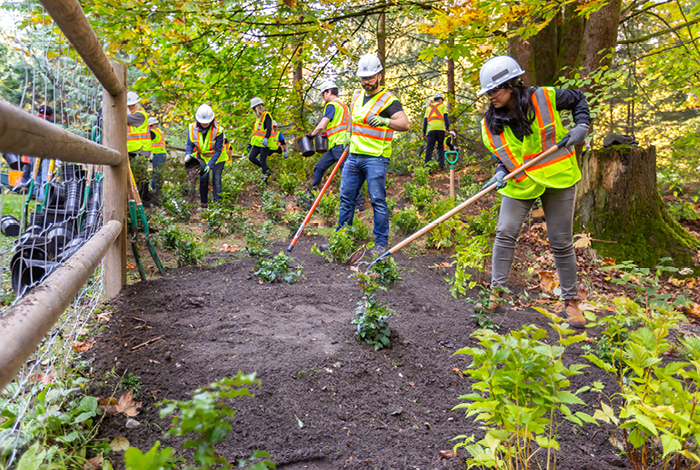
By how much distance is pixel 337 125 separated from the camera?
783cm

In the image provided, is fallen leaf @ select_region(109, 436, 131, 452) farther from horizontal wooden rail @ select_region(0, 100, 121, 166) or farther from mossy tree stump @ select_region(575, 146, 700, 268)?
mossy tree stump @ select_region(575, 146, 700, 268)

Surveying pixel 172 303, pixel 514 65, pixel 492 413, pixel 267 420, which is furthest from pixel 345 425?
pixel 514 65

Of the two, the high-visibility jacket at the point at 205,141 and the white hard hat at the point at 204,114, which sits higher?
the white hard hat at the point at 204,114

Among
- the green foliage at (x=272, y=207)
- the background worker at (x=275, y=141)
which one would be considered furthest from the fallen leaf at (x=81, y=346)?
the background worker at (x=275, y=141)

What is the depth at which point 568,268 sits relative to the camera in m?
3.72

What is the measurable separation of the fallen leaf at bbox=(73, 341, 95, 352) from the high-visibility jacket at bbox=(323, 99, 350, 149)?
559 centimetres

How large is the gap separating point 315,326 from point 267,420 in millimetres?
1090

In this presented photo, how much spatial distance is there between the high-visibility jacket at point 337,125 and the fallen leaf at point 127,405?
603 centimetres

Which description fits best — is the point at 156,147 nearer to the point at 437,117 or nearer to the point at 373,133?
the point at 373,133

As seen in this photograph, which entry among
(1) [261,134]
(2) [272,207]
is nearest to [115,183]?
(2) [272,207]

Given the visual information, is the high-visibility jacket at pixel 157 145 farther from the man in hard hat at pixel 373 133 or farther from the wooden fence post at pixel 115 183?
the wooden fence post at pixel 115 183

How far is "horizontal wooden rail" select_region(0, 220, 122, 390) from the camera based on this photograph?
1.10 meters

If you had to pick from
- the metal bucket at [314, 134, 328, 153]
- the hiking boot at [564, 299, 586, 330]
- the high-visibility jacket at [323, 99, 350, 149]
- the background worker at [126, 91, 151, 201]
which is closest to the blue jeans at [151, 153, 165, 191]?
the background worker at [126, 91, 151, 201]

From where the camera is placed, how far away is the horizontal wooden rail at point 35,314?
1100mm
